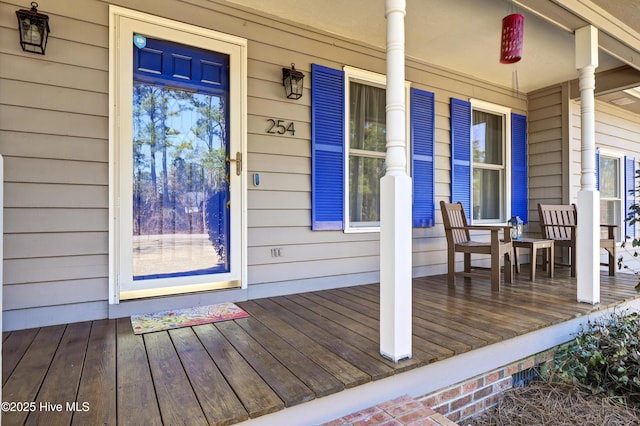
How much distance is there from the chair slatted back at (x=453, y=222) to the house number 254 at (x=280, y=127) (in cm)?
177

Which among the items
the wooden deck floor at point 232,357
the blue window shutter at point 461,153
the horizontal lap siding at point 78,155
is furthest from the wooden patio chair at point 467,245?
the horizontal lap siding at point 78,155

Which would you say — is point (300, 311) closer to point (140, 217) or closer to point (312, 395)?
point (312, 395)

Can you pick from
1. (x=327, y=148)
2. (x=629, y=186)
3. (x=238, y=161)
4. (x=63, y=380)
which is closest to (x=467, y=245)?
(x=327, y=148)

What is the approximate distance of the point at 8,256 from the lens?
2330 mm

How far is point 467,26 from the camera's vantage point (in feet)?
11.1

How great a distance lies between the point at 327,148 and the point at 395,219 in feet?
5.88

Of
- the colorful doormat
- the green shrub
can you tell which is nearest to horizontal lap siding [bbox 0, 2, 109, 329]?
the colorful doormat

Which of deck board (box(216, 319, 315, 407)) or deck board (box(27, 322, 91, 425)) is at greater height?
deck board (box(216, 319, 315, 407))

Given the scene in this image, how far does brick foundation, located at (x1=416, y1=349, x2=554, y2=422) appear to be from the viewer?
1.99 metres

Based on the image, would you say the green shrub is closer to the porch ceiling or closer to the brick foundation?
the brick foundation

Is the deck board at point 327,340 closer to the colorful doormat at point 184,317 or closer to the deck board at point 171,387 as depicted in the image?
the colorful doormat at point 184,317

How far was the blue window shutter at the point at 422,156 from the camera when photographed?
13.6ft

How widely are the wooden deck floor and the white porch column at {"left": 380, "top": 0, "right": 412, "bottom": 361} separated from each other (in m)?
0.17

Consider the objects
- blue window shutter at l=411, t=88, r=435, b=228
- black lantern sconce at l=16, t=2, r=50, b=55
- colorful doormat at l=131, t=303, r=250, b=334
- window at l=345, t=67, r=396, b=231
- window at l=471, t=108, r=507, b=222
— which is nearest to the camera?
black lantern sconce at l=16, t=2, r=50, b=55
